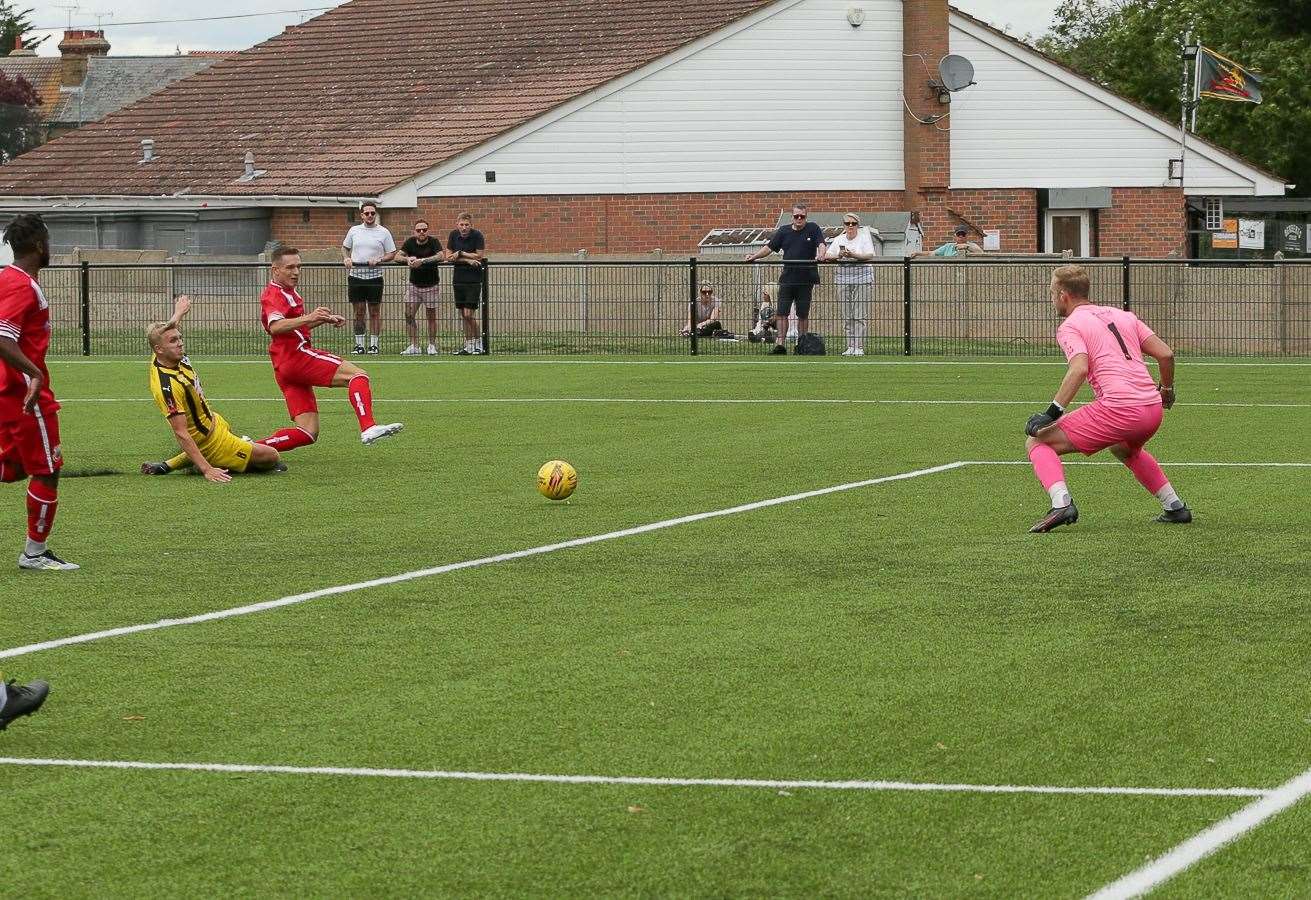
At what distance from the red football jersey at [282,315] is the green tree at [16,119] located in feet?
198

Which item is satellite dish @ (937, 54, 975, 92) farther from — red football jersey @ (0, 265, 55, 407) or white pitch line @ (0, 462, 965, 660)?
red football jersey @ (0, 265, 55, 407)

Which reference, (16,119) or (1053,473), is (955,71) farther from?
(16,119)

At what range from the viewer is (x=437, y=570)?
10.3 metres

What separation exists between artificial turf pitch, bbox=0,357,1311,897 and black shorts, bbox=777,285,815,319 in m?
11.7

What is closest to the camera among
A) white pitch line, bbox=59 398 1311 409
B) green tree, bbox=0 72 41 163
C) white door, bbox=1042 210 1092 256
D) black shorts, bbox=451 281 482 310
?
white pitch line, bbox=59 398 1311 409

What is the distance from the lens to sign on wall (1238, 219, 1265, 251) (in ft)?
150

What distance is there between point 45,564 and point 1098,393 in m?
5.59

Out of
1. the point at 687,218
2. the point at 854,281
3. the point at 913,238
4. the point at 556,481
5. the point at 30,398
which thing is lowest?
the point at 556,481

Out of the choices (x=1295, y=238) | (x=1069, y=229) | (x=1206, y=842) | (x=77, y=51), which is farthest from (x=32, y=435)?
(x=77, y=51)

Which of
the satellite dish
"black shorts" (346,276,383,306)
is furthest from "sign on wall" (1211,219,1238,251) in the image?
"black shorts" (346,276,383,306)

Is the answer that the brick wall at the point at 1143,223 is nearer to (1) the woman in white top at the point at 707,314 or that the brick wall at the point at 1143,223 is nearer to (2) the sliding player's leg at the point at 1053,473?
(1) the woman in white top at the point at 707,314

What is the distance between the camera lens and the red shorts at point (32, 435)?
10.2 m

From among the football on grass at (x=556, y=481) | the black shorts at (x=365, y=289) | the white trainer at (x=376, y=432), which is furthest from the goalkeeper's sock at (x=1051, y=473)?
the black shorts at (x=365, y=289)

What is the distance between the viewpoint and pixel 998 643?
8.23 metres
